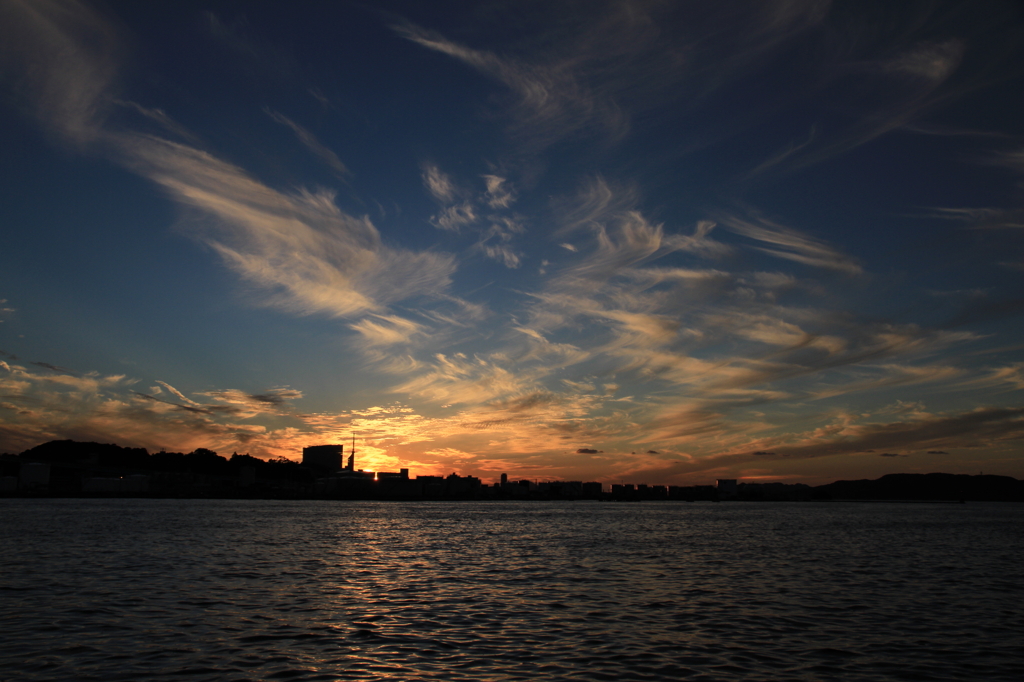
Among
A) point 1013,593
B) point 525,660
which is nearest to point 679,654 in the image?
point 525,660

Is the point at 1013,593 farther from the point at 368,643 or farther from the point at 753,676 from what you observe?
the point at 368,643

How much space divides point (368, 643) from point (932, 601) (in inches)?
1427

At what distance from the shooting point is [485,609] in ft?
124

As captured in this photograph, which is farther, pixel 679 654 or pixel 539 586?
pixel 539 586

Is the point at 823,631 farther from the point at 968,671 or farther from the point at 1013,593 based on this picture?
the point at 1013,593

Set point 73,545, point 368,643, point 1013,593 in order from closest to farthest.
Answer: point 368,643, point 1013,593, point 73,545

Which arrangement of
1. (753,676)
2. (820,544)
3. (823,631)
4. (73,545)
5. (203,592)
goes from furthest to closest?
(820,544)
(73,545)
(203,592)
(823,631)
(753,676)

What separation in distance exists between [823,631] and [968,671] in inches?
290

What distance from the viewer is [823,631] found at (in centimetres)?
3241

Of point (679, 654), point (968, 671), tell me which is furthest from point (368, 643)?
point (968, 671)

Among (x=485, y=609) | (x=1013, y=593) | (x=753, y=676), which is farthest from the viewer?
(x=1013, y=593)

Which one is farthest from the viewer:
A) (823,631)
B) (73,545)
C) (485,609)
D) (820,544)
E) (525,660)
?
(820,544)

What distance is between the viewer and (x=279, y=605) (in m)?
38.1

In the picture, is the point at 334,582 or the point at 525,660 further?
the point at 334,582
